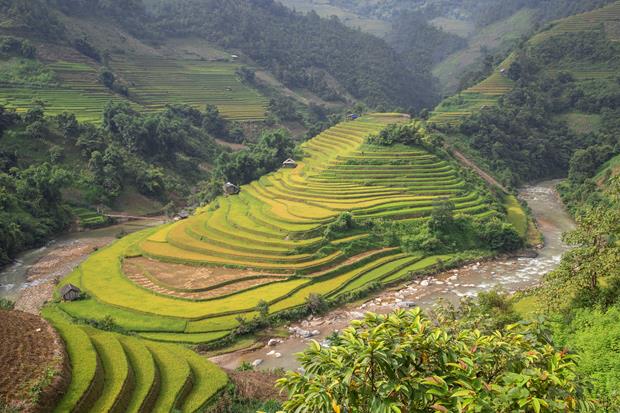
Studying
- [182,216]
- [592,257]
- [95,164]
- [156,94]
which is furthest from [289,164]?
[592,257]

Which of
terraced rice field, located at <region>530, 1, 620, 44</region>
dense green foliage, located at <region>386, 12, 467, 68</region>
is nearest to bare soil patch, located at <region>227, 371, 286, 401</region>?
terraced rice field, located at <region>530, 1, 620, 44</region>

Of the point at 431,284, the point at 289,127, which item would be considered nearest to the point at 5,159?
the point at 431,284

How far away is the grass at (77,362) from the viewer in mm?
12703

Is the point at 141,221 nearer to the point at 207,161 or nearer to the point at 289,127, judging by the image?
the point at 207,161

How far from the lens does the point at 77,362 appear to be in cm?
1447

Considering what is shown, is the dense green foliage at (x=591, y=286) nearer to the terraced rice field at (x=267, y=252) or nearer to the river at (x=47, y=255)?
the terraced rice field at (x=267, y=252)

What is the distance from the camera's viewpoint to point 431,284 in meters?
27.1

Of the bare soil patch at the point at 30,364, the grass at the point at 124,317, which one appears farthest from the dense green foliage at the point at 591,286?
the grass at the point at 124,317

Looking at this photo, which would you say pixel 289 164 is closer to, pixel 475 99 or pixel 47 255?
pixel 47 255

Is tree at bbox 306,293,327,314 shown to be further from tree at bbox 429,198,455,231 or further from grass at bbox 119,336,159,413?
tree at bbox 429,198,455,231

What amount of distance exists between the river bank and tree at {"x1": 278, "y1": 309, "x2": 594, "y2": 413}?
73.4 feet

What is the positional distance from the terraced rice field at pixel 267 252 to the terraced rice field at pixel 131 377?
3.92 meters

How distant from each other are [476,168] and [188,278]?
1191 inches

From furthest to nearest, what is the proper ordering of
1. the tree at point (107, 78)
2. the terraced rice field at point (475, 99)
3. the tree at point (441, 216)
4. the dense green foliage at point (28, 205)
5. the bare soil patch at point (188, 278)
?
the tree at point (107, 78) < the terraced rice field at point (475, 99) < the tree at point (441, 216) < the dense green foliage at point (28, 205) < the bare soil patch at point (188, 278)
